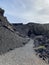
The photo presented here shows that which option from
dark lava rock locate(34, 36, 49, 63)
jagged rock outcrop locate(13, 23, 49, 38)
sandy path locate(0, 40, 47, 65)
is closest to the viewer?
sandy path locate(0, 40, 47, 65)

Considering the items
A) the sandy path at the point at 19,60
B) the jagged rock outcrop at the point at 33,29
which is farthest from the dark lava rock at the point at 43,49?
the jagged rock outcrop at the point at 33,29

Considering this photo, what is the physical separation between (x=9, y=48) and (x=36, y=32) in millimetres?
43467

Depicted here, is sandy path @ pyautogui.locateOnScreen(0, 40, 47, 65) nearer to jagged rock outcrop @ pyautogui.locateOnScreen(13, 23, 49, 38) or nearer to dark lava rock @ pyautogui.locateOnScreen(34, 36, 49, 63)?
dark lava rock @ pyautogui.locateOnScreen(34, 36, 49, 63)

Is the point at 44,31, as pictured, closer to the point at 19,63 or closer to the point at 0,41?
the point at 0,41

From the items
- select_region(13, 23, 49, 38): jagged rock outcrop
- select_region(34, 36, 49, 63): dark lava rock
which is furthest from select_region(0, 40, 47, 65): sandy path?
select_region(13, 23, 49, 38): jagged rock outcrop

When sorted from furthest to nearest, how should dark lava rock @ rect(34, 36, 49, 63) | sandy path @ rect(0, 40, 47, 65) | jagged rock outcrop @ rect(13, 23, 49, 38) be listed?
1. jagged rock outcrop @ rect(13, 23, 49, 38)
2. dark lava rock @ rect(34, 36, 49, 63)
3. sandy path @ rect(0, 40, 47, 65)

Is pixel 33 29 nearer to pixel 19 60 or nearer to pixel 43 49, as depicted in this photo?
pixel 43 49

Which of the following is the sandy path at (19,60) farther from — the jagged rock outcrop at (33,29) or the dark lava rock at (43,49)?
the jagged rock outcrop at (33,29)

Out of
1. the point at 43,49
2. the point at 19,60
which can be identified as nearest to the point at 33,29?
the point at 43,49

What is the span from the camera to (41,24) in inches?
2995

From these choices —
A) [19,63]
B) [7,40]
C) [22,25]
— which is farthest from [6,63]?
[22,25]

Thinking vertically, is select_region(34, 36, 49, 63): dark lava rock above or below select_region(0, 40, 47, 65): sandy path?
below

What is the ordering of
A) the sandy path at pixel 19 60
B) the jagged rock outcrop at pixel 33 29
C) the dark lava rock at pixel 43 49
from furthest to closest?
the jagged rock outcrop at pixel 33 29 < the dark lava rock at pixel 43 49 < the sandy path at pixel 19 60

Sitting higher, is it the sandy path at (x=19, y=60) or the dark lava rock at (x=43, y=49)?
the sandy path at (x=19, y=60)
